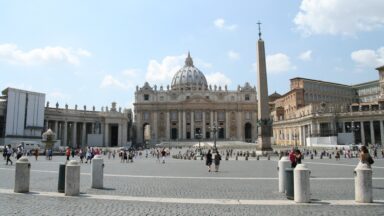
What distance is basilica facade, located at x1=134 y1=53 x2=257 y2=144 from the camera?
110 m

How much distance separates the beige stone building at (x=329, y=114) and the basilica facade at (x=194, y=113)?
11.8m

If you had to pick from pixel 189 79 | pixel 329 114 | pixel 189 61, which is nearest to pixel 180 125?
pixel 189 79

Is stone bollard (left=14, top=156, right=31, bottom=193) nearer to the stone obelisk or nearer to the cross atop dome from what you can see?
the stone obelisk

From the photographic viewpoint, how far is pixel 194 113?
109812 millimetres

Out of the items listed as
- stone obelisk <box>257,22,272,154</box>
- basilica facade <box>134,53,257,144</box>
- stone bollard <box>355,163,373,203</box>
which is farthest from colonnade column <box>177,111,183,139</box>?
stone bollard <box>355,163,373,203</box>

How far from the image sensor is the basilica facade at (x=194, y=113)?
10962cm

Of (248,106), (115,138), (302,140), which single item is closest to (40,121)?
(115,138)

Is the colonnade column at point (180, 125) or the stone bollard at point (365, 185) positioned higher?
the colonnade column at point (180, 125)

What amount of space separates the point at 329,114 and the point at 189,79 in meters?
71.4

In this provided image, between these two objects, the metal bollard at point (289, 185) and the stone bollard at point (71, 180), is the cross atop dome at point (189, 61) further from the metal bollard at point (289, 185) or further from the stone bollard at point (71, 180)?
the metal bollard at point (289, 185)

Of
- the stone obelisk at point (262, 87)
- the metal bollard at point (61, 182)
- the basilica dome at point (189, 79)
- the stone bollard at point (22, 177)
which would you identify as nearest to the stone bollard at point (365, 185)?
the metal bollard at point (61, 182)

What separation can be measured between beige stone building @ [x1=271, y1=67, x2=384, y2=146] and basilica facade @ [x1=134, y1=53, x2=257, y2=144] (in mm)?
11838

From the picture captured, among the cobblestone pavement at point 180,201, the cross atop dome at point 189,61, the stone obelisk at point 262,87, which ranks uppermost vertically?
the cross atop dome at point 189,61

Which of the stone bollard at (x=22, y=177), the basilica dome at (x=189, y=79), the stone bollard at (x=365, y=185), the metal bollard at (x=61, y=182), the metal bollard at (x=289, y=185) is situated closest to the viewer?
the stone bollard at (x=365, y=185)
